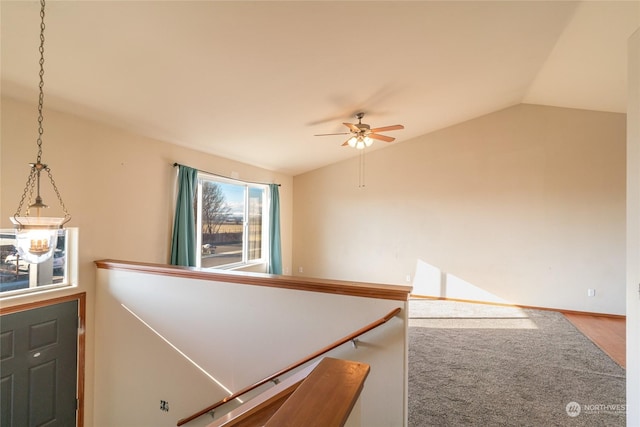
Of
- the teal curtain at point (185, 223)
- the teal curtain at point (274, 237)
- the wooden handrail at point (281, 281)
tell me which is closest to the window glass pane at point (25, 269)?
the wooden handrail at point (281, 281)

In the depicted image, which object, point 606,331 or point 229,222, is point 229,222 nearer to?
point 229,222

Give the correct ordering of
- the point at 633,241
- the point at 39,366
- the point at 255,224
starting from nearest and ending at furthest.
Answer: the point at 633,241
the point at 39,366
the point at 255,224

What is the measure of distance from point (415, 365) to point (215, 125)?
12.3ft

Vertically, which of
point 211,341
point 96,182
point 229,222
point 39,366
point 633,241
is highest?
point 96,182

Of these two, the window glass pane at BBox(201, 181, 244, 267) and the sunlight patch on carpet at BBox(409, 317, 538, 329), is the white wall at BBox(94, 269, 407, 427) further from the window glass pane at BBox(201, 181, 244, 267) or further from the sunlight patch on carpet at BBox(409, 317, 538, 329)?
the sunlight patch on carpet at BBox(409, 317, 538, 329)

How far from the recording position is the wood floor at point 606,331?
347cm

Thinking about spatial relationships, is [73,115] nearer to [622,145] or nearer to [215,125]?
[215,125]

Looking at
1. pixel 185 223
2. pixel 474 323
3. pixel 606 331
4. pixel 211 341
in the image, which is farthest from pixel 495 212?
pixel 185 223

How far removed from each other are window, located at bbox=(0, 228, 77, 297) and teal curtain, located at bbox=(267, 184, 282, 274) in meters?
3.57

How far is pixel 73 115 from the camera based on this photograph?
2.91 m

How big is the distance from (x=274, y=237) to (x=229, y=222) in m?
1.18

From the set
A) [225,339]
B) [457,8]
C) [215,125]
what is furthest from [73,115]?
[457,8]

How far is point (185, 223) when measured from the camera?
3.98 metres

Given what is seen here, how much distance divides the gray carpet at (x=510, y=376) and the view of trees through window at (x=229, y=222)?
3384 mm
